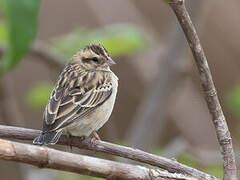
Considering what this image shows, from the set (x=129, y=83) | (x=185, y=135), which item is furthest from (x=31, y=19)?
(x=129, y=83)

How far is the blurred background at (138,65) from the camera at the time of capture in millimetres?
5809

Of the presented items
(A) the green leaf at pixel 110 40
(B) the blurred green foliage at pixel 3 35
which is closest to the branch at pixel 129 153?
(A) the green leaf at pixel 110 40

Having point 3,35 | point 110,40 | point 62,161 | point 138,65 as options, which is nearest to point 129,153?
point 62,161

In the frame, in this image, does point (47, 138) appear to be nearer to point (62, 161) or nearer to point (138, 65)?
point (62, 161)

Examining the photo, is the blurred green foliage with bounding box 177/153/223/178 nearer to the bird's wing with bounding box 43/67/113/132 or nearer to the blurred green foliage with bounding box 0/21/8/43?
the bird's wing with bounding box 43/67/113/132

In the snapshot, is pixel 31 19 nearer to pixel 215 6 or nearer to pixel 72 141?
pixel 72 141

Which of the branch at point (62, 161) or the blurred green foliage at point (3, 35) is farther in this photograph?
the blurred green foliage at point (3, 35)

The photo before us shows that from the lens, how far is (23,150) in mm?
2613

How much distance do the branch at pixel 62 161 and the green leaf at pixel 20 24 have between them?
166 centimetres

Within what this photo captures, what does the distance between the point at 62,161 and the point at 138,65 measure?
4.91 m

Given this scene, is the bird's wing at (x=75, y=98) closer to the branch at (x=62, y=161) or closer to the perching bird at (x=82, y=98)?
the perching bird at (x=82, y=98)

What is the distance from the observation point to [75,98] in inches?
178

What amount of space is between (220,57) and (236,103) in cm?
255

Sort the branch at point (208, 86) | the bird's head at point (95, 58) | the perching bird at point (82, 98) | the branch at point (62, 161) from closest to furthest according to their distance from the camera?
1. the branch at point (62, 161)
2. the branch at point (208, 86)
3. the perching bird at point (82, 98)
4. the bird's head at point (95, 58)
